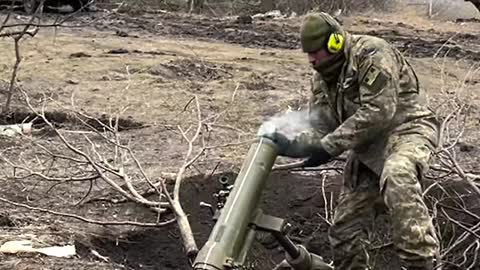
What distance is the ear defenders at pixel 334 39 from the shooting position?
4.94 m

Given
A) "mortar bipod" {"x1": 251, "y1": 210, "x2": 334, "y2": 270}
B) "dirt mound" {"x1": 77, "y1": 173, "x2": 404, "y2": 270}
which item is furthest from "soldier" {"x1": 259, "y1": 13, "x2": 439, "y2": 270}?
"dirt mound" {"x1": 77, "y1": 173, "x2": 404, "y2": 270}

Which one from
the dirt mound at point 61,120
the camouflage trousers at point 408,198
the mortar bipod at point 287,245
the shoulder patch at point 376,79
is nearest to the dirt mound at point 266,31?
the dirt mound at point 61,120

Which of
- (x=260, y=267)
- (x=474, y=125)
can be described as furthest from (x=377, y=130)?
(x=474, y=125)

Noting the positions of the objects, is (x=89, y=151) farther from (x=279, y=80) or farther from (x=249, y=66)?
(x=249, y=66)

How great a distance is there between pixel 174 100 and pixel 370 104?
7.26 metres

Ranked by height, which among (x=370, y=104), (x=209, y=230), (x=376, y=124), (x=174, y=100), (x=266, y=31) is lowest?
(x=266, y=31)

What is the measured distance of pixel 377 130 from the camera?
5.04 m

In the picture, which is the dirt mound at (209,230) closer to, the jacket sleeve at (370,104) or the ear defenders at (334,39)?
the jacket sleeve at (370,104)

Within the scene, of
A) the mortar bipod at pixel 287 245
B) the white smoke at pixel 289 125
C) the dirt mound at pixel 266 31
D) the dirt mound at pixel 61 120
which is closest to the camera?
the mortar bipod at pixel 287 245

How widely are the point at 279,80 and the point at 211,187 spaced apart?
604cm

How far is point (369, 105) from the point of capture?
4.94 meters

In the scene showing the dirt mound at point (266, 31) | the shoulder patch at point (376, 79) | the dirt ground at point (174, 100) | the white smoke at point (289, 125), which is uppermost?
the shoulder patch at point (376, 79)

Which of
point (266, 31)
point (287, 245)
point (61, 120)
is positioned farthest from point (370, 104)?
point (266, 31)

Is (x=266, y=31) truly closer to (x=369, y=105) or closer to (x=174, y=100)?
(x=174, y=100)
